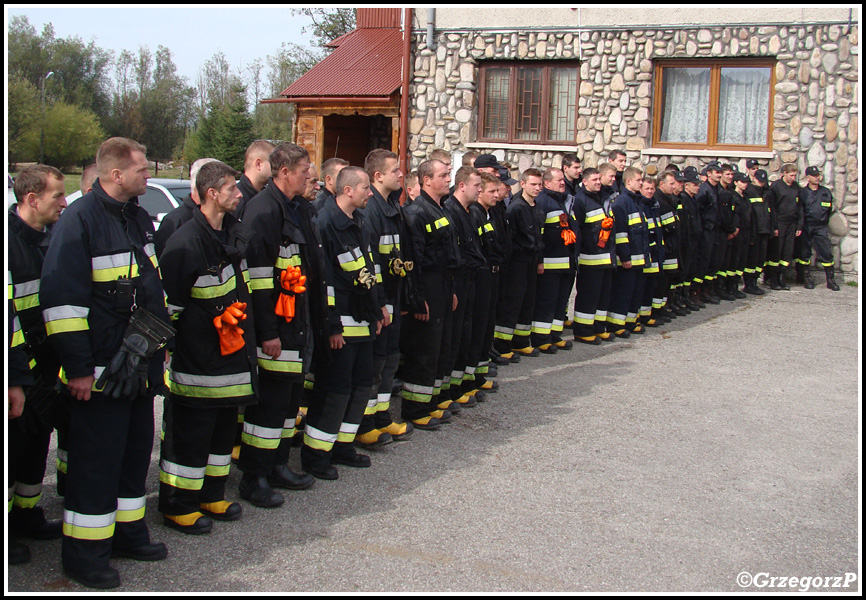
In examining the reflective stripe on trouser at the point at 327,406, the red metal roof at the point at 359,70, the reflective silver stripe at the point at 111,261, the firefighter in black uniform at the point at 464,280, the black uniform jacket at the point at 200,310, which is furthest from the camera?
the red metal roof at the point at 359,70

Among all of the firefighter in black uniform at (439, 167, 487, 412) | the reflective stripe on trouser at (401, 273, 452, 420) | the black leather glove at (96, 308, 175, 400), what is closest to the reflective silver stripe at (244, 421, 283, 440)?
the black leather glove at (96, 308, 175, 400)

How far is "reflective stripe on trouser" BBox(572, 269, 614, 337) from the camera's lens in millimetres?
10641

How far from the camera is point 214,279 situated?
15.5 feet

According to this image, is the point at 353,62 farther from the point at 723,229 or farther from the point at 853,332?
the point at 853,332

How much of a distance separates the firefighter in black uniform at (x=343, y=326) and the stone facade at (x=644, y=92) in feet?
37.7

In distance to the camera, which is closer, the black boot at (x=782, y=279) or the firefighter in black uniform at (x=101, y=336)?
the firefighter in black uniform at (x=101, y=336)

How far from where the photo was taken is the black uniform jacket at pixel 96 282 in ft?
13.3

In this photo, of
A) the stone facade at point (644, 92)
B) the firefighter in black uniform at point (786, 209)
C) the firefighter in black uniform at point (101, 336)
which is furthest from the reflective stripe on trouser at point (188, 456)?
the stone facade at point (644, 92)

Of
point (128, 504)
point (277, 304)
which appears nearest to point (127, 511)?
point (128, 504)

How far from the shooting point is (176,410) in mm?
4801

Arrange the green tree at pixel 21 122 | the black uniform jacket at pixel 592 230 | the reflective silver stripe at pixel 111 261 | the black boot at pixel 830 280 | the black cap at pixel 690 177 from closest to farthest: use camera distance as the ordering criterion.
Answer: the reflective silver stripe at pixel 111 261, the black uniform jacket at pixel 592 230, the black cap at pixel 690 177, the black boot at pixel 830 280, the green tree at pixel 21 122

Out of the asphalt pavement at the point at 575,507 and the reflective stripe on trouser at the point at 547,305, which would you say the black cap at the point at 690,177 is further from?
the asphalt pavement at the point at 575,507

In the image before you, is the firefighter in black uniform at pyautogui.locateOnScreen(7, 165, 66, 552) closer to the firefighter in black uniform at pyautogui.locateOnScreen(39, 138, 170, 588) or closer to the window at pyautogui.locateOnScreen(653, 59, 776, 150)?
the firefighter in black uniform at pyautogui.locateOnScreen(39, 138, 170, 588)

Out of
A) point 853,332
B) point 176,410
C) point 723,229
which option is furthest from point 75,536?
point 723,229
